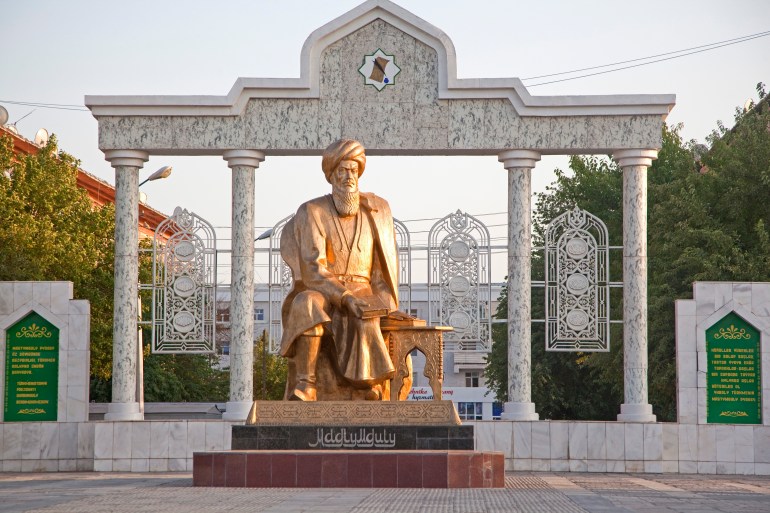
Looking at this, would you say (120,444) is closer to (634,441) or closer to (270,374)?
(634,441)

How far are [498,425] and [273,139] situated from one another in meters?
4.99

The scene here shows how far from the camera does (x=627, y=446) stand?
1781 cm

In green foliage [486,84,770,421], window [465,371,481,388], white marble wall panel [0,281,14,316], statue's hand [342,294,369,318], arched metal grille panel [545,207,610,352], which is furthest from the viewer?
window [465,371,481,388]

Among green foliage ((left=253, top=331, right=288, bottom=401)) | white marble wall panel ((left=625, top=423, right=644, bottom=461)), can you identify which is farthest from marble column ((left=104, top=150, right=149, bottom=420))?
green foliage ((left=253, top=331, right=288, bottom=401))

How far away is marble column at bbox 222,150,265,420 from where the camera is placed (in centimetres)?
1872

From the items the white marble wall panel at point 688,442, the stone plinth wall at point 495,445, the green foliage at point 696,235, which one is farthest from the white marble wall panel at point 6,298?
the green foliage at point 696,235

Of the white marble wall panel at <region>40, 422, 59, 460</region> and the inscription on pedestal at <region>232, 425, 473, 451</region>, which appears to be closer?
the inscription on pedestal at <region>232, 425, 473, 451</region>

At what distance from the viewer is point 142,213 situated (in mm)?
44062

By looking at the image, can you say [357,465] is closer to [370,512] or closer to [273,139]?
[370,512]

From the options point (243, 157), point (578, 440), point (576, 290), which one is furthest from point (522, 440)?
point (243, 157)

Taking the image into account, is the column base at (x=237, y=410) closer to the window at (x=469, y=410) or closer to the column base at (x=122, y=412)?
the column base at (x=122, y=412)

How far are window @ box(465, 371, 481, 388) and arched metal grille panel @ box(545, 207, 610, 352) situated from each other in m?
39.3

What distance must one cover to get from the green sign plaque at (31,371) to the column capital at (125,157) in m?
2.41

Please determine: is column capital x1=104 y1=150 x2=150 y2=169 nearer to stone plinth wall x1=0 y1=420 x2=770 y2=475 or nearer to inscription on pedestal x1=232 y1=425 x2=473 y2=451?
stone plinth wall x1=0 y1=420 x2=770 y2=475
